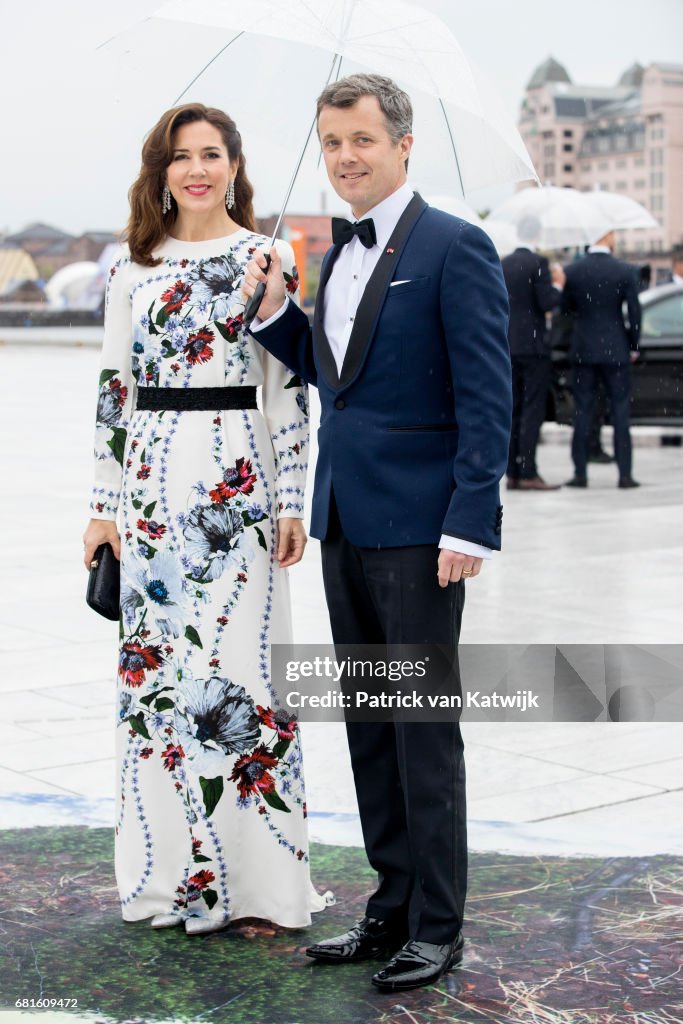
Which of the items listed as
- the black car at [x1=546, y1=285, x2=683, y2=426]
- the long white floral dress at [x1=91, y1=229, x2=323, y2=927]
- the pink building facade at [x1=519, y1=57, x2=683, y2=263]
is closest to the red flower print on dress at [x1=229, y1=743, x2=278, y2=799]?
the long white floral dress at [x1=91, y1=229, x2=323, y2=927]

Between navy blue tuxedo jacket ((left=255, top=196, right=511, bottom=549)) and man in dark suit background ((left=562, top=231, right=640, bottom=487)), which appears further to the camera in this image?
man in dark suit background ((left=562, top=231, right=640, bottom=487))

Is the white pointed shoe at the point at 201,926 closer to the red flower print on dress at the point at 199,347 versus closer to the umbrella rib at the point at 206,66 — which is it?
the red flower print on dress at the point at 199,347

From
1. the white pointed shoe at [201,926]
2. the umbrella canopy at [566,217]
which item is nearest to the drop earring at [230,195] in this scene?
the white pointed shoe at [201,926]

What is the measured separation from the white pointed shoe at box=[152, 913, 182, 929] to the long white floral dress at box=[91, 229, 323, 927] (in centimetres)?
2

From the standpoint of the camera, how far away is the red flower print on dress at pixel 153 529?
145 inches

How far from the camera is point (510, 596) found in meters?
7.91

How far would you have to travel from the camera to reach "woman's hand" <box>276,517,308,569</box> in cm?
Answer: 370

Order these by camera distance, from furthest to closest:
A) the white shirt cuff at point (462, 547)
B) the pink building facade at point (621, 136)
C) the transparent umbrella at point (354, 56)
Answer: the pink building facade at point (621, 136) → the transparent umbrella at point (354, 56) → the white shirt cuff at point (462, 547)

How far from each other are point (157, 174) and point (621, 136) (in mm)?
Result: 158018

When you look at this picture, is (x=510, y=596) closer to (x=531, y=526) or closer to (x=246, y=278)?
(x=531, y=526)

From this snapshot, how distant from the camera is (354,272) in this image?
338cm

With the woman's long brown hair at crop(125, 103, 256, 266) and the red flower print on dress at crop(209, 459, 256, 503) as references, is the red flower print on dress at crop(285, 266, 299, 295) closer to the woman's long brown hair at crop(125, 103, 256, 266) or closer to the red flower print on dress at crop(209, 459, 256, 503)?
the woman's long brown hair at crop(125, 103, 256, 266)

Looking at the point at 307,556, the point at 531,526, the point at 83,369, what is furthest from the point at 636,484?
the point at 83,369

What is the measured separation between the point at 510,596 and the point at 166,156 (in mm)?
4556
